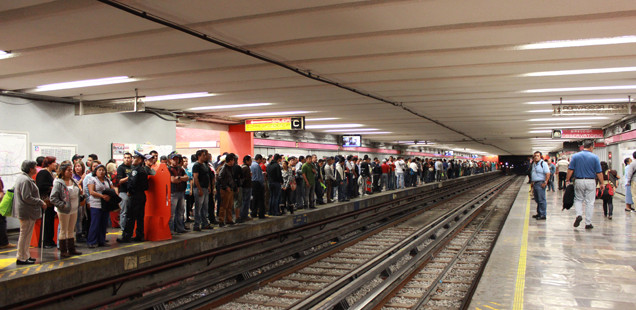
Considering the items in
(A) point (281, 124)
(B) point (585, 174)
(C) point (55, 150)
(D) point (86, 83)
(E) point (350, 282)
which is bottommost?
(E) point (350, 282)

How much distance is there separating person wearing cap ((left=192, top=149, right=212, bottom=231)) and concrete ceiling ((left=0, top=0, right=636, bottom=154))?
1.93 metres

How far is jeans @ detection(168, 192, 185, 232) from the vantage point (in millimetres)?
9367

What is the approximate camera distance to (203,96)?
1294 cm

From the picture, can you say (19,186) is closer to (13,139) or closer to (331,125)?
(13,139)

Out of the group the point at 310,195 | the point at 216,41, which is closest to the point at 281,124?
the point at 310,195

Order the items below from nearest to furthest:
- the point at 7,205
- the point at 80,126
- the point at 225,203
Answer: the point at 7,205 → the point at 225,203 → the point at 80,126

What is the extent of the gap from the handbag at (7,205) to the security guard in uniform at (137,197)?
5.98 feet

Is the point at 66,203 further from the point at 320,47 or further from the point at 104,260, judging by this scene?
the point at 320,47

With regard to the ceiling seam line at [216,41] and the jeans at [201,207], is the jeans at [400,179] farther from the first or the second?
the jeans at [201,207]

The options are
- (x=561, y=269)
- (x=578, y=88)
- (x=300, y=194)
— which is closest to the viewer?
(x=561, y=269)

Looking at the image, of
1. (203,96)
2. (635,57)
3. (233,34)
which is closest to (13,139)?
(203,96)

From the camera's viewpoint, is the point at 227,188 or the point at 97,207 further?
the point at 227,188

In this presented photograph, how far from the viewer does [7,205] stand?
23.9 feet

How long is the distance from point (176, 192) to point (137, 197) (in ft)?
3.38
